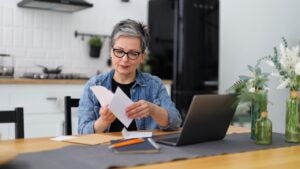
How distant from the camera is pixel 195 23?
3.67 metres

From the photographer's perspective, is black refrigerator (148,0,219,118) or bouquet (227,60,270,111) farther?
black refrigerator (148,0,219,118)

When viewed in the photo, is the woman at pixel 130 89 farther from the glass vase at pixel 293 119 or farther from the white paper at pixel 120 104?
the glass vase at pixel 293 119

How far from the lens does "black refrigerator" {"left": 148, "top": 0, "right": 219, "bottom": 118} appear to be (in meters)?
3.67

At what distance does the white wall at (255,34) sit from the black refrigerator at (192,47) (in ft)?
0.56

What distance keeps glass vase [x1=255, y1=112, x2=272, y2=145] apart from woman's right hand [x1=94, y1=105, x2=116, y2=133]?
0.53m

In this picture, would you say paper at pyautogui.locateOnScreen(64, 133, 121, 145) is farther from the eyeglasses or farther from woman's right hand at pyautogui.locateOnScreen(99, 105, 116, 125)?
the eyeglasses

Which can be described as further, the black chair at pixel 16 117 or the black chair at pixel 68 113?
the black chair at pixel 68 113

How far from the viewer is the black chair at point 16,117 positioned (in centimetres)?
143

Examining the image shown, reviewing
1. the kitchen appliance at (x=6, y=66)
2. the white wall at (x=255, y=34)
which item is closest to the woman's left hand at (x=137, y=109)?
the white wall at (x=255, y=34)

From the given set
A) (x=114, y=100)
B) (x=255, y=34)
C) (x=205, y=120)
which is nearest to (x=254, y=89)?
(x=205, y=120)

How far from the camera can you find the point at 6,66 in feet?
10.9

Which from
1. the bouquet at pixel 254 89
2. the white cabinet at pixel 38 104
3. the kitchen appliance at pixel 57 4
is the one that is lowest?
the white cabinet at pixel 38 104

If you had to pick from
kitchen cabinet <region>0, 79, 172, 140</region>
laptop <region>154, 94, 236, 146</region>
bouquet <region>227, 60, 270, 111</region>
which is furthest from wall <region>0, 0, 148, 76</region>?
bouquet <region>227, 60, 270, 111</region>

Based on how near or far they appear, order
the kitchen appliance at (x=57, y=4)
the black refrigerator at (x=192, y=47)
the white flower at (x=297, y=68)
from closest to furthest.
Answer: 1. the white flower at (x=297, y=68)
2. the kitchen appliance at (x=57, y=4)
3. the black refrigerator at (x=192, y=47)
